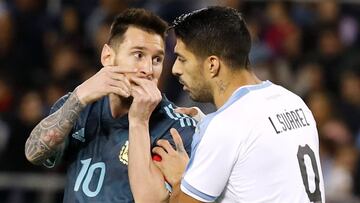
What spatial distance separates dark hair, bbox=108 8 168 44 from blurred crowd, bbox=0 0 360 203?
4498 millimetres

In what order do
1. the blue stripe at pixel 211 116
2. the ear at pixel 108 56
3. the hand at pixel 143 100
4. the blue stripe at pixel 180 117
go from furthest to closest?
the ear at pixel 108 56
the blue stripe at pixel 180 117
the hand at pixel 143 100
the blue stripe at pixel 211 116

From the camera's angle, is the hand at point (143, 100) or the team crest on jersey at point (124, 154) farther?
the team crest on jersey at point (124, 154)

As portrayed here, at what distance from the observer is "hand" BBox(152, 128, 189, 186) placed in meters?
4.93

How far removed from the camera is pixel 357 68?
10.8 metres

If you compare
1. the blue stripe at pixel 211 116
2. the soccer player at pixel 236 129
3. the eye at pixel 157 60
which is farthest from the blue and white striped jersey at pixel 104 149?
the blue stripe at pixel 211 116

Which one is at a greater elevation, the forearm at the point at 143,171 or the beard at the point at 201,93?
the beard at the point at 201,93

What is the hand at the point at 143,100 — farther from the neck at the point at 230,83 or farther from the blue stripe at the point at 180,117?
the neck at the point at 230,83

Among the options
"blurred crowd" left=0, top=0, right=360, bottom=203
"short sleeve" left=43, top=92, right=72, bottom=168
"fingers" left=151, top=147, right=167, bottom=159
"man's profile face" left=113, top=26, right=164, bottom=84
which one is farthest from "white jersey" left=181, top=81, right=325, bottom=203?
"blurred crowd" left=0, top=0, right=360, bottom=203

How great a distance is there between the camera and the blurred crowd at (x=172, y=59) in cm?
975

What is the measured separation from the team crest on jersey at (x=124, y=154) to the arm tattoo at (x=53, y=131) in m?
0.30

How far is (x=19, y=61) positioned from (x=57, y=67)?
0.48 meters

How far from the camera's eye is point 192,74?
481cm

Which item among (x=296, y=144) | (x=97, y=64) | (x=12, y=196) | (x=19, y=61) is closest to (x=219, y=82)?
(x=296, y=144)

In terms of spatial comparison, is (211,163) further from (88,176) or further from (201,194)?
(88,176)
